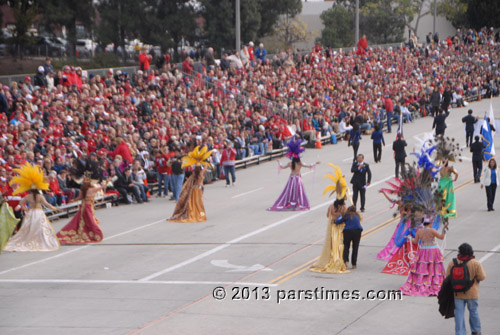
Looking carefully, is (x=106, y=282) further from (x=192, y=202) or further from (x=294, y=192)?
(x=294, y=192)

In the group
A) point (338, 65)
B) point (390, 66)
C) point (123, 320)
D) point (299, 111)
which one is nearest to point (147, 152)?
point (299, 111)

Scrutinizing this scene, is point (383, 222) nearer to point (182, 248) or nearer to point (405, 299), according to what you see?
point (182, 248)

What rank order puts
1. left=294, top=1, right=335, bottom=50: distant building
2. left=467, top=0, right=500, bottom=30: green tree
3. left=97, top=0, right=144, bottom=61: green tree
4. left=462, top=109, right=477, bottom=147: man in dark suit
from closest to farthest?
1. left=462, top=109, right=477, bottom=147: man in dark suit
2. left=97, top=0, right=144, bottom=61: green tree
3. left=467, top=0, right=500, bottom=30: green tree
4. left=294, top=1, right=335, bottom=50: distant building

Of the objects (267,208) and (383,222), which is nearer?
(383,222)

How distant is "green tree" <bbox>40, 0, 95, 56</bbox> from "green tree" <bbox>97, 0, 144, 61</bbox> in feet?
3.22

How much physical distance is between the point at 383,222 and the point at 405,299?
7.20 m

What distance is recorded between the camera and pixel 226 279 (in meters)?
16.7

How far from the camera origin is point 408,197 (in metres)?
15.9

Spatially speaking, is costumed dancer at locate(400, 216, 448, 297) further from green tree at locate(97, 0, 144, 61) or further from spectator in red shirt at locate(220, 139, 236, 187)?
green tree at locate(97, 0, 144, 61)

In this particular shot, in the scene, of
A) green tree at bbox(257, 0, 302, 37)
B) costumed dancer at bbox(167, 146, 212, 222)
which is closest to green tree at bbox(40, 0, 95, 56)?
green tree at bbox(257, 0, 302, 37)

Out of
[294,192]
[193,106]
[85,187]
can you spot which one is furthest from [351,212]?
[193,106]

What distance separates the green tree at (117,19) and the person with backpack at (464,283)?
4313cm

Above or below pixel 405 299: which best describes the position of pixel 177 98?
above

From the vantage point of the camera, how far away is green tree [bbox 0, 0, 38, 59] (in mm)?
49969
